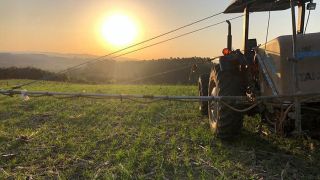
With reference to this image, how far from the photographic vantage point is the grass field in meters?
6.17

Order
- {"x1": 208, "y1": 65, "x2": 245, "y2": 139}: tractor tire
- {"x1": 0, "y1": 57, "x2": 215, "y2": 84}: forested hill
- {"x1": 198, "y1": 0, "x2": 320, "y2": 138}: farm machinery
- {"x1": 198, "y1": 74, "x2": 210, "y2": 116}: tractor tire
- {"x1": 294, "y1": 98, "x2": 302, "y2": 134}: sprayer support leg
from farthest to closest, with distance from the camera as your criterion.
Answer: {"x1": 0, "y1": 57, "x2": 215, "y2": 84}: forested hill
{"x1": 198, "y1": 74, "x2": 210, "y2": 116}: tractor tire
{"x1": 208, "y1": 65, "x2": 245, "y2": 139}: tractor tire
{"x1": 198, "y1": 0, "x2": 320, "y2": 138}: farm machinery
{"x1": 294, "y1": 98, "x2": 302, "y2": 134}: sprayer support leg

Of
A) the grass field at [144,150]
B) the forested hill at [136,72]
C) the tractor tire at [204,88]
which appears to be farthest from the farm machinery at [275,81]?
the forested hill at [136,72]

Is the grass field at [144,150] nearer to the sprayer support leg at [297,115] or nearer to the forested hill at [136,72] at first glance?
the sprayer support leg at [297,115]

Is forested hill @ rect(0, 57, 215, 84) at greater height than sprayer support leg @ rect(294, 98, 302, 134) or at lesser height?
greater

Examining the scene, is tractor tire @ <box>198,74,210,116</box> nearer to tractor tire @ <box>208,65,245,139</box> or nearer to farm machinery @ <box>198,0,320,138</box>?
farm machinery @ <box>198,0,320,138</box>

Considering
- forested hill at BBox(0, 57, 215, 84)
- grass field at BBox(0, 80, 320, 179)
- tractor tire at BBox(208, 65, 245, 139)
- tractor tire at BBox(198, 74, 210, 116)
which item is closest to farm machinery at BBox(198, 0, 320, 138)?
tractor tire at BBox(208, 65, 245, 139)

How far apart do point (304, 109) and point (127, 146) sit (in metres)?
3.11

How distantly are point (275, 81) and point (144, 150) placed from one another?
Answer: 2.47 m

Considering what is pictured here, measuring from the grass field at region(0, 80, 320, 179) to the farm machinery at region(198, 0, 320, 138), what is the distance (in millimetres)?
463

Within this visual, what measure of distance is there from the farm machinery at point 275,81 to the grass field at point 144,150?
18.2 inches

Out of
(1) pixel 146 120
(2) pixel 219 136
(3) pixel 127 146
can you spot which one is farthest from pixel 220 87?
(1) pixel 146 120

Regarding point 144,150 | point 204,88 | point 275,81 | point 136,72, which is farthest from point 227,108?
point 136,72

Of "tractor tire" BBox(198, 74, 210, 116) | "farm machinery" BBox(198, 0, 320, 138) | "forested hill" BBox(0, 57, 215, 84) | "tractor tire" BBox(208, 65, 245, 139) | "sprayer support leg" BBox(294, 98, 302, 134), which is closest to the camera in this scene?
"sprayer support leg" BBox(294, 98, 302, 134)

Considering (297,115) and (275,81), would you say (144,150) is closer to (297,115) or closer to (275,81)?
(275,81)
